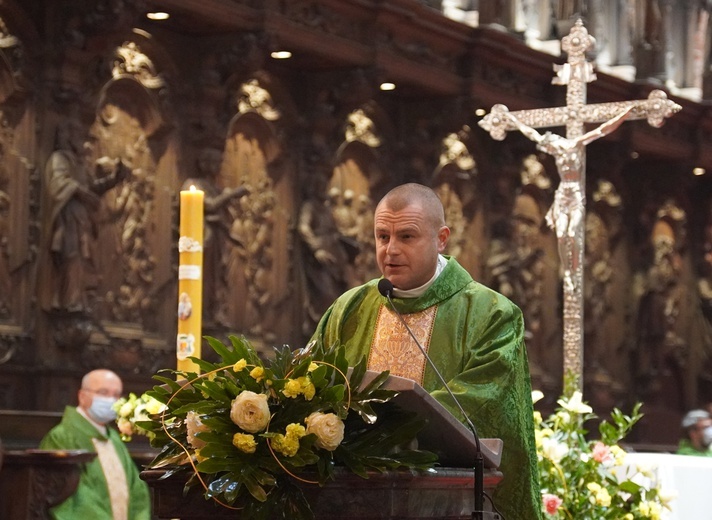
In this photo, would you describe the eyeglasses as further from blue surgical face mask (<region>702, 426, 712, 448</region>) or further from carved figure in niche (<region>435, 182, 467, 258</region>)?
carved figure in niche (<region>435, 182, 467, 258</region>)

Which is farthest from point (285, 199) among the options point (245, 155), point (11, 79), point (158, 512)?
point (158, 512)

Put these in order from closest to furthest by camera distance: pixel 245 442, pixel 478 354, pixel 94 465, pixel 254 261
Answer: pixel 245 442, pixel 478 354, pixel 94 465, pixel 254 261

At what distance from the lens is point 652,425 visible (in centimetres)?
1877

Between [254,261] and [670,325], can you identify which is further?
[670,325]

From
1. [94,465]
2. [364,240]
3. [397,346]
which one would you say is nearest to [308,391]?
[397,346]

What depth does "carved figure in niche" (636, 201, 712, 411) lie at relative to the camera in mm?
18484

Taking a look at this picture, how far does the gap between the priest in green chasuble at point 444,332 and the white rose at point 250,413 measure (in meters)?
0.87

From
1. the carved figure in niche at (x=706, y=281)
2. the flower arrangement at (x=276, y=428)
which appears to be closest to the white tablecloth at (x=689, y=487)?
the flower arrangement at (x=276, y=428)

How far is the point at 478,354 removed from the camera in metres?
4.44

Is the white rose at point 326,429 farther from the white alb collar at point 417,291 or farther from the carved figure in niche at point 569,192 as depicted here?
the carved figure in niche at point 569,192

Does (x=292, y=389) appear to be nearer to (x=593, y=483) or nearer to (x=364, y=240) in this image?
(x=593, y=483)

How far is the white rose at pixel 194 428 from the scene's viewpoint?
11.2 ft

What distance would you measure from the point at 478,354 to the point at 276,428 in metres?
1.19

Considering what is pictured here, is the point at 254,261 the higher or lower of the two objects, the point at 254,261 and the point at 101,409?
the higher
